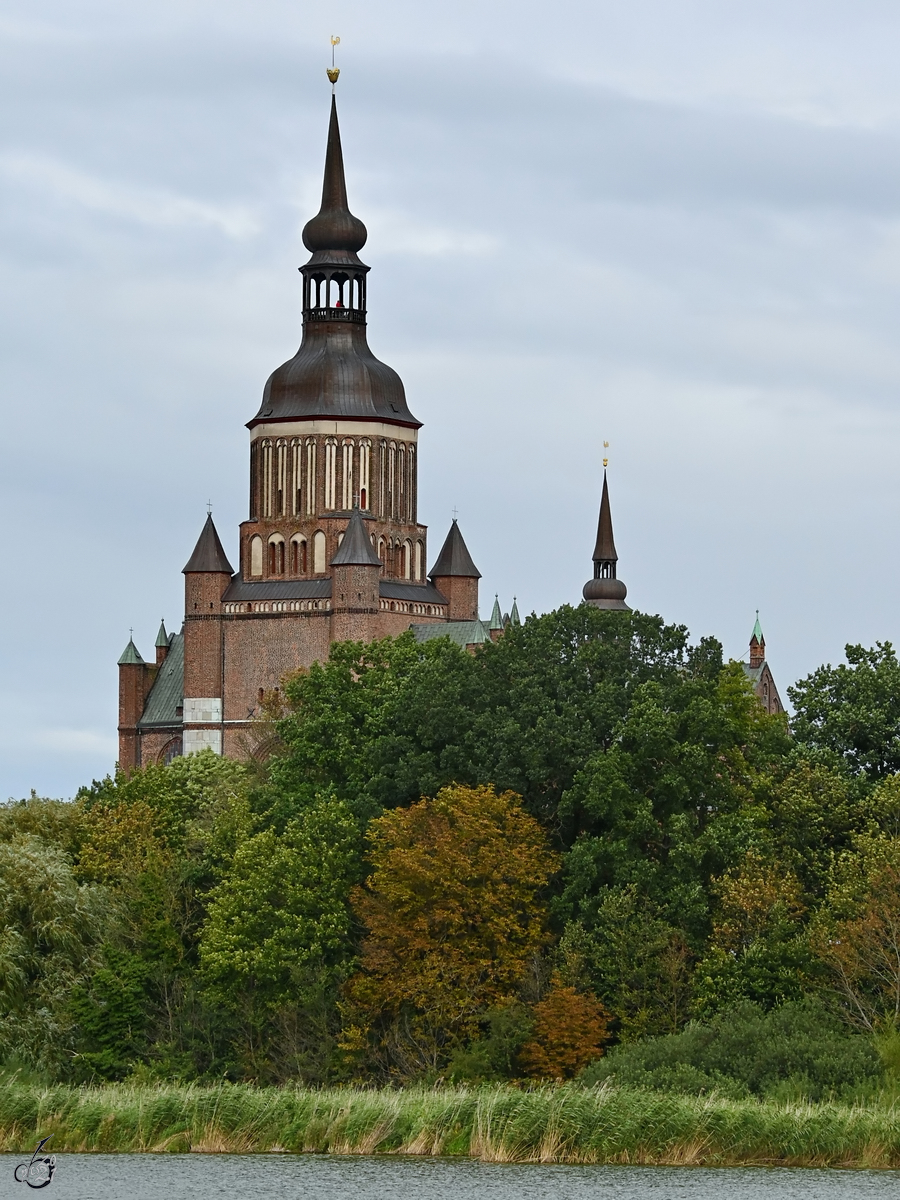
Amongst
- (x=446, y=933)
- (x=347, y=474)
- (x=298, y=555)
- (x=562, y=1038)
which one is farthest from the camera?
(x=347, y=474)

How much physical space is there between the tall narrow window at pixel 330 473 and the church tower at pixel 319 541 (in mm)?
54

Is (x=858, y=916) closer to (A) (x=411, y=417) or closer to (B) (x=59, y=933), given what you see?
(B) (x=59, y=933)

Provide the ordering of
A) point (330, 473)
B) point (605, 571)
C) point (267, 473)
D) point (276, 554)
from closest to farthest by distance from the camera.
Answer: point (276, 554) → point (330, 473) → point (267, 473) → point (605, 571)

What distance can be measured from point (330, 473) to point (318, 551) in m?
3.24

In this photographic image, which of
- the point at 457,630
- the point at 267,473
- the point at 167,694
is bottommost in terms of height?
the point at 167,694

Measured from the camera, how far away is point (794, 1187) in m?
47.3

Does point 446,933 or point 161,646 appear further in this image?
point 161,646

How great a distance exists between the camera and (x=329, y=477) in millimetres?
119938

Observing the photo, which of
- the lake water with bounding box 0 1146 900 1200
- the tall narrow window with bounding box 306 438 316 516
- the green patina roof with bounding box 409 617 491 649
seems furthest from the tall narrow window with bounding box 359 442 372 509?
the lake water with bounding box 0 1146 900 1200

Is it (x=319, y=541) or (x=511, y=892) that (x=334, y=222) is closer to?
(x=319, y=541)

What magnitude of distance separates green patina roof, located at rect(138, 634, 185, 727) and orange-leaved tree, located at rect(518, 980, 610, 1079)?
211ft

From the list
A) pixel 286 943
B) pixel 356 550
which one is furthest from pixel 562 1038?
pixel 356 550

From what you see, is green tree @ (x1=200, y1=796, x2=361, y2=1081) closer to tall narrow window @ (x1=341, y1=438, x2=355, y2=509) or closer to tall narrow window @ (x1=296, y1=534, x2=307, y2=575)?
tall narrow window @ (x1=296, y1=534, x2=307, y2=575)

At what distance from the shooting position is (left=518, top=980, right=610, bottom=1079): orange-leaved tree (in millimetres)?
58094
